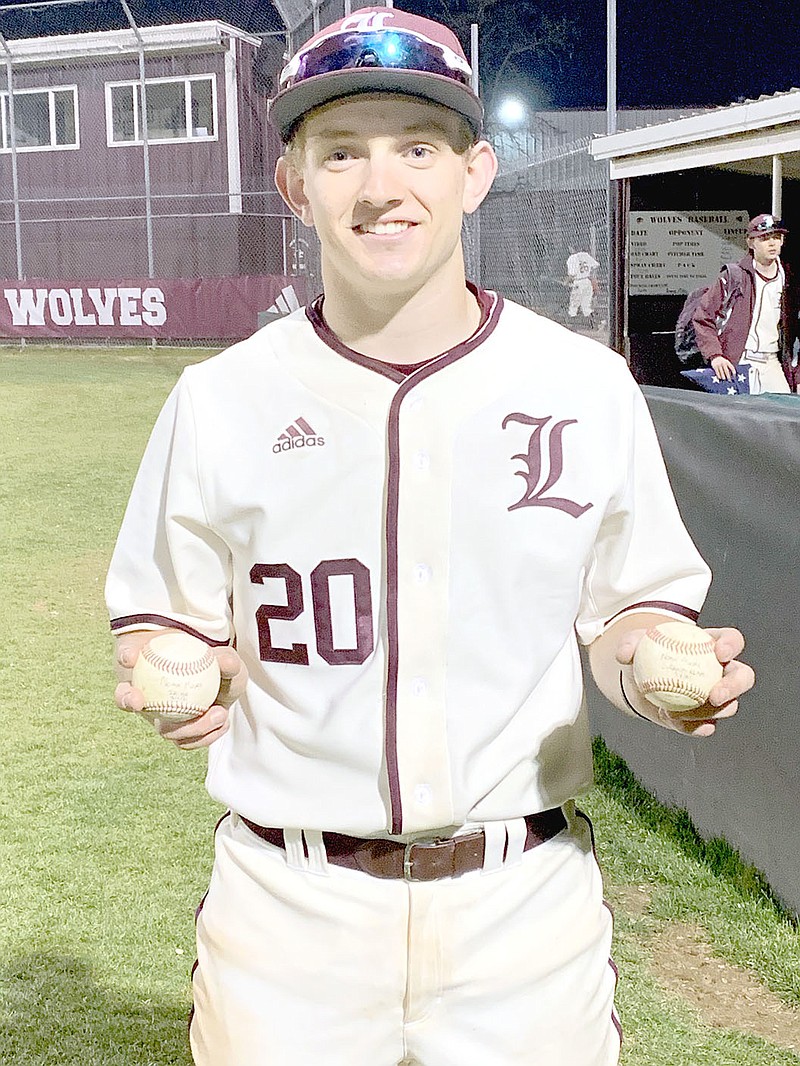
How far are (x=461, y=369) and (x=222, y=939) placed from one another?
91 centimetres

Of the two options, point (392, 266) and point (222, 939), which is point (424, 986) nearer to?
point (222, 939)

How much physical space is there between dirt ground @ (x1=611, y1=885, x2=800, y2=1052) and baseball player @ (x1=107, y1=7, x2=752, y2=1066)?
56.6 inches

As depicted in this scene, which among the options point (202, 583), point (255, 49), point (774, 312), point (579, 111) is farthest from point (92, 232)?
point (202, 583)

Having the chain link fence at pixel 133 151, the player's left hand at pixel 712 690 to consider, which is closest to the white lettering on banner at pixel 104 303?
the chain link fence at pixel 133 151

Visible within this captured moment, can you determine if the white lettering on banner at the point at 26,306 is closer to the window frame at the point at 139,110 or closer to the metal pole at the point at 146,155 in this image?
the metal pole at the point at 146,155

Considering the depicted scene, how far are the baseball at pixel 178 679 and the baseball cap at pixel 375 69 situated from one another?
797 millimetres

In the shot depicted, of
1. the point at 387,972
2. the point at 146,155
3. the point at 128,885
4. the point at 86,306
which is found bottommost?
the point at 128,885

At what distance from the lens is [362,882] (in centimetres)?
182

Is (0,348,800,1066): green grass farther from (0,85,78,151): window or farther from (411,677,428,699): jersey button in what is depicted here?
(0,85,78,151): window

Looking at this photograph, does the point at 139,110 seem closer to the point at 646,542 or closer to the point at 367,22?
the point at 367,22

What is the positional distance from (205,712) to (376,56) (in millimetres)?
956

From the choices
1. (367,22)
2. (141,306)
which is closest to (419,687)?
(367,22)

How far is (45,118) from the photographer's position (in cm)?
2766

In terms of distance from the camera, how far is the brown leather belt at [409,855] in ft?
5.97
